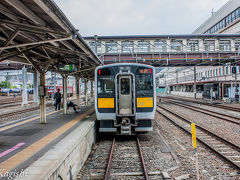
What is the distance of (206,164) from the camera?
541 centimetres

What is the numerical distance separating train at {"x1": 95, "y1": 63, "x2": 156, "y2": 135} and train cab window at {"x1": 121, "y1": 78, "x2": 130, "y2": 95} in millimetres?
74

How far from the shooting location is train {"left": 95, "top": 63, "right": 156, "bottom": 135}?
772cm

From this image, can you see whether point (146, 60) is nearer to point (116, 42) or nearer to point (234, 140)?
point (116, 42)

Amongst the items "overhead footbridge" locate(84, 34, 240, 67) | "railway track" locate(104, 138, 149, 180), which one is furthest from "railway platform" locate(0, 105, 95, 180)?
"overhead footbridge" locate(84, 34, 240, 67)

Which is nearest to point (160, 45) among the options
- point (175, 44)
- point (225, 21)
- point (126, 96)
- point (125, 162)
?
point (175, 44)

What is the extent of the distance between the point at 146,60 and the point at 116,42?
5985mm

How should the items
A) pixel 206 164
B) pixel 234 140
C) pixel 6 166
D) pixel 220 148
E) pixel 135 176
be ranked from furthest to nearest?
pixel 234 140
pixel 220 148
pixel 206 164
pixel 135 176
pixel 6 166

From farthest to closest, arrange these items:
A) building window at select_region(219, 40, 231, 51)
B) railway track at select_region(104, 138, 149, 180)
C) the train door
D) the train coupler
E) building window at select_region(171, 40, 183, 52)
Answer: building window at select_region(219, 40, 231, 51) < building window at select_region(171, 40, 183, 52) < the train door < the train coupler < railway track at select_region(104, 138, 149, 180)

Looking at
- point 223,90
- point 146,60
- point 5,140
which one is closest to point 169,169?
point 5,140

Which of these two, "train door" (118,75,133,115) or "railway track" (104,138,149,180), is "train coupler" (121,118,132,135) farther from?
"railway track" (104,138,149,180)

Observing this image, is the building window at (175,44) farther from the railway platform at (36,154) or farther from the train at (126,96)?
the railway platform at (36,154)

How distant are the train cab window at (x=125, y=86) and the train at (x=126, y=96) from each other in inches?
2.9

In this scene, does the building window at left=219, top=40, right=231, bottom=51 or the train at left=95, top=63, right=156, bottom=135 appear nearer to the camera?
the train at left=95, top=63, right=156, bottom=135

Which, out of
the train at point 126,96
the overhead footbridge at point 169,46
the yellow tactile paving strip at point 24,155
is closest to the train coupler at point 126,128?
the train at point 126,96
